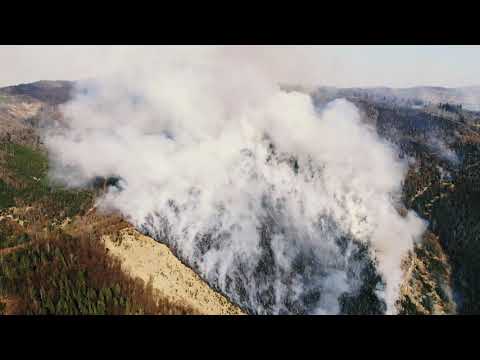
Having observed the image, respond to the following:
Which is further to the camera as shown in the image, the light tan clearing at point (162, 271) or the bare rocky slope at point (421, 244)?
the bare rocky slope at point (421, 244)

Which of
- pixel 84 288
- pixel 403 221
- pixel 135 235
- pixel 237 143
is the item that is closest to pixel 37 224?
pixel 135 235

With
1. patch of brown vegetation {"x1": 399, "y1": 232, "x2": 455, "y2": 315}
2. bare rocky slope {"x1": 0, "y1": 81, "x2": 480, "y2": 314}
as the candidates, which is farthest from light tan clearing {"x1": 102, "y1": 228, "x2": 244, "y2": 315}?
patch of brown vegetation {"x1": 399, "y1": 232, "x2": 455, "y2": 315}

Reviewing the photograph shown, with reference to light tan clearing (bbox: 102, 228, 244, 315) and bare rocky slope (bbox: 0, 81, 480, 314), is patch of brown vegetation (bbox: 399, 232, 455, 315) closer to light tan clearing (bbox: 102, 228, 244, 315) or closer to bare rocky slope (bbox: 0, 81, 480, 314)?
bare rocky slope (bbox: 0, 81, 480, 314)

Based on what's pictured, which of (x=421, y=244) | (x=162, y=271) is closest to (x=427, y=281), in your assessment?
(x=421, y=244)

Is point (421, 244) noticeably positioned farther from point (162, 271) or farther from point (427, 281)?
point (162, 271)

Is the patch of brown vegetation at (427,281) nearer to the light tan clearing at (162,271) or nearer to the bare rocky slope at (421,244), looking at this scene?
the bare rocky slope at (421,244)

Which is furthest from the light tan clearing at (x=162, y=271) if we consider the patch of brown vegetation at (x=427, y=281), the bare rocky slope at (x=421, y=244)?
the patch of brown vegetation at (x=427, y=281)

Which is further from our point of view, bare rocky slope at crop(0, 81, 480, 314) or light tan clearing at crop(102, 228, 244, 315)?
bare rocky slope at crop(0, 81, 480, 314)

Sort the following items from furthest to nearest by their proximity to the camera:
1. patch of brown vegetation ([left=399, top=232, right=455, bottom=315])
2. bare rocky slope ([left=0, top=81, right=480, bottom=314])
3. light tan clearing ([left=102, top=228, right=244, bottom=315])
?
1. patch of brown vegetation ([left=399, top=232, right=455, bottom=315])
2. bare rocky slope ([left=0, top=81, right=480, bottom=314])
3. light tan clearing ([left=102, top=228, right=244, bottom=315])
